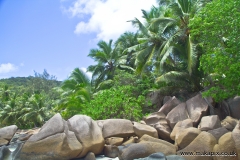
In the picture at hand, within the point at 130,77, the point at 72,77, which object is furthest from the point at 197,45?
the point at 72,77

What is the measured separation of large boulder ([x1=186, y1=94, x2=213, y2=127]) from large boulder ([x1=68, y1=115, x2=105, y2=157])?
4315mm

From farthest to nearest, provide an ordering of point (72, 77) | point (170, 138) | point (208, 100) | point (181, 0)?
point (72, 77) < point (181, 0) < point (208, 100) < point (170, 138)

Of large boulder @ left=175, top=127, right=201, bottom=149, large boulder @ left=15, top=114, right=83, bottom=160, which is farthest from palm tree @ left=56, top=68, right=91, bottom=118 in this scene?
large boulder @ left=175, top=127, right=201, bottom=149

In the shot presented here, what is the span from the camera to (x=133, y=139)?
1043cm

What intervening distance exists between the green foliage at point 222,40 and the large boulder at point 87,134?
16.6 feet

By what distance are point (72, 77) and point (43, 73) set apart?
59.1 ft

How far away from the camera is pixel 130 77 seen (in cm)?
1806

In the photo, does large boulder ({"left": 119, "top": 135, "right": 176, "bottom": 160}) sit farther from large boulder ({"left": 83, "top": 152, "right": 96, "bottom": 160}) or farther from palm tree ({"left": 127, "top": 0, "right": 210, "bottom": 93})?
palm tree ({"left": 127, "top": 0, "right": 210, "bottom": 93})

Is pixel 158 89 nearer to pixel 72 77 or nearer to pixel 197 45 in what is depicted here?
pixel 197 45

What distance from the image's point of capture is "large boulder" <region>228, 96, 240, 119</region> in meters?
12.0

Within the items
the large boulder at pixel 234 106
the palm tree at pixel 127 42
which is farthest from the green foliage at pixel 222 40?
the palm tree at pixel 127 42

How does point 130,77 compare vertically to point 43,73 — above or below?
below

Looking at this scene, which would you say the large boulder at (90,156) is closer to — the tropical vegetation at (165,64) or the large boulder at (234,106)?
the tropical vegetation at (165,64)


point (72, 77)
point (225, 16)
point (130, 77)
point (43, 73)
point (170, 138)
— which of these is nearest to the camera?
point (225, 16)
